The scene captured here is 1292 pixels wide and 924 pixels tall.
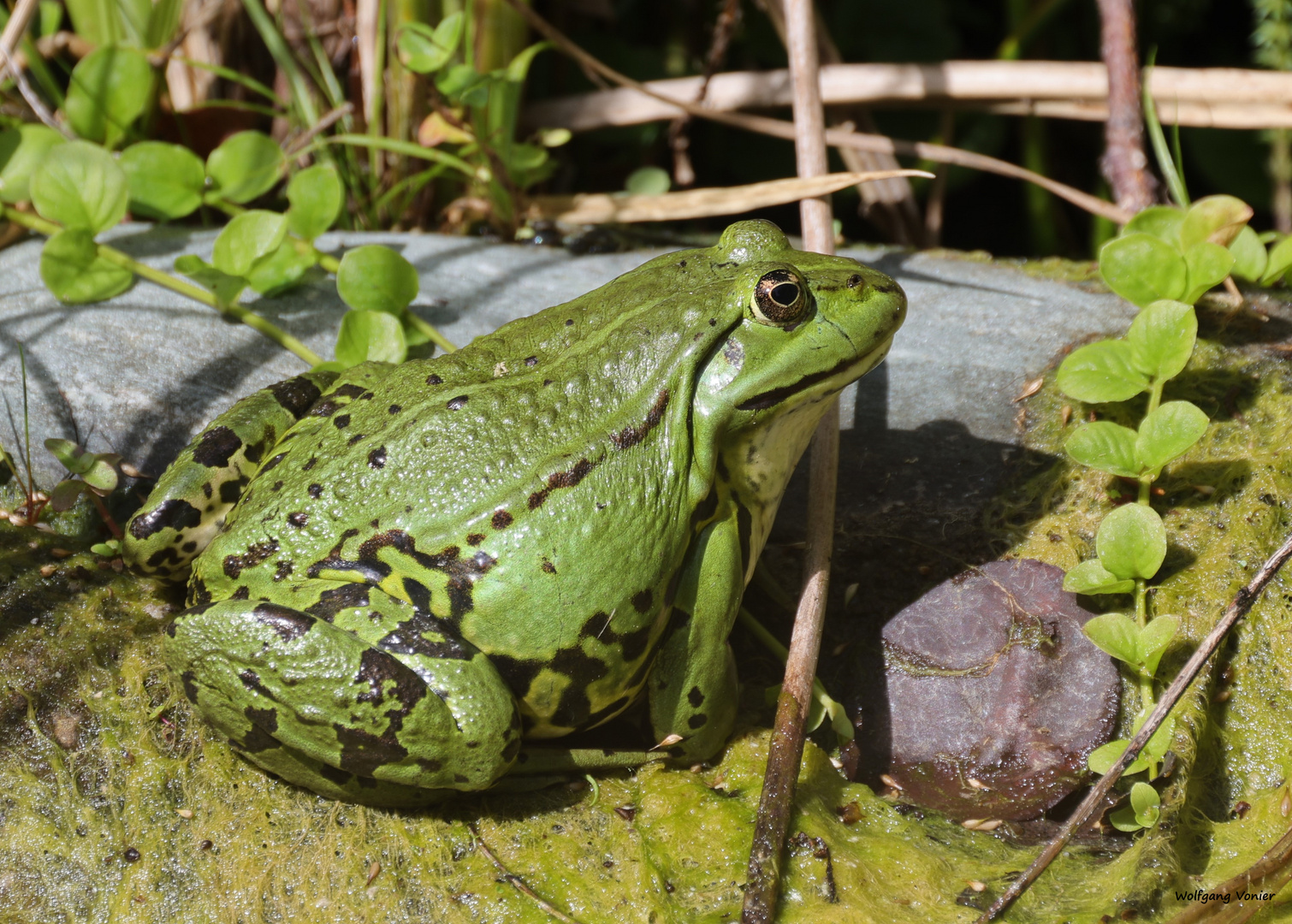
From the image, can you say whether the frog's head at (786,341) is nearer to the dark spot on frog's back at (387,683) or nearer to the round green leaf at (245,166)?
the dark spot on frog's back at (387,683)

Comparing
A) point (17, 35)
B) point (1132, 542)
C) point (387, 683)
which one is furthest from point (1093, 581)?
point (17, 35)

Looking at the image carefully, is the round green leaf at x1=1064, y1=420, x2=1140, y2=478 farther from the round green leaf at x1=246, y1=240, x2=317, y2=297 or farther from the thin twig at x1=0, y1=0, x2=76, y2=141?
the thin twig at x1=0, y1=0, x2=76, y2=141

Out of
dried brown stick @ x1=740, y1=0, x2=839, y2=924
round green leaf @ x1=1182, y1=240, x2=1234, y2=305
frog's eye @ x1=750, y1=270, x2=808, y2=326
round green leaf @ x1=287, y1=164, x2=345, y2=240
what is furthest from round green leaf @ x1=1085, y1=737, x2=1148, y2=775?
round green leaf @ x1=287, y1=164, x2=345, y2=240

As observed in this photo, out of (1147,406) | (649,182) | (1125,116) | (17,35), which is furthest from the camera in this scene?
(649,182)

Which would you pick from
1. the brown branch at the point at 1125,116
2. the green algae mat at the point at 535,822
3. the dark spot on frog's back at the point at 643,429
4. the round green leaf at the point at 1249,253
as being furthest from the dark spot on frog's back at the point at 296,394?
the brown branch at the point at 1125,116

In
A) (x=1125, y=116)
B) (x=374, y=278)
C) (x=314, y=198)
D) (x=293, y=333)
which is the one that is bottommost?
(x=293, y=333)

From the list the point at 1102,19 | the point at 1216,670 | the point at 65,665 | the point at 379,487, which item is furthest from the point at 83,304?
the point at 1102,19

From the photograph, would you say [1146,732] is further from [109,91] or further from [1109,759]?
[109,91]

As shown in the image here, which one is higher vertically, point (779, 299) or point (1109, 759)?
point (779, 299)
